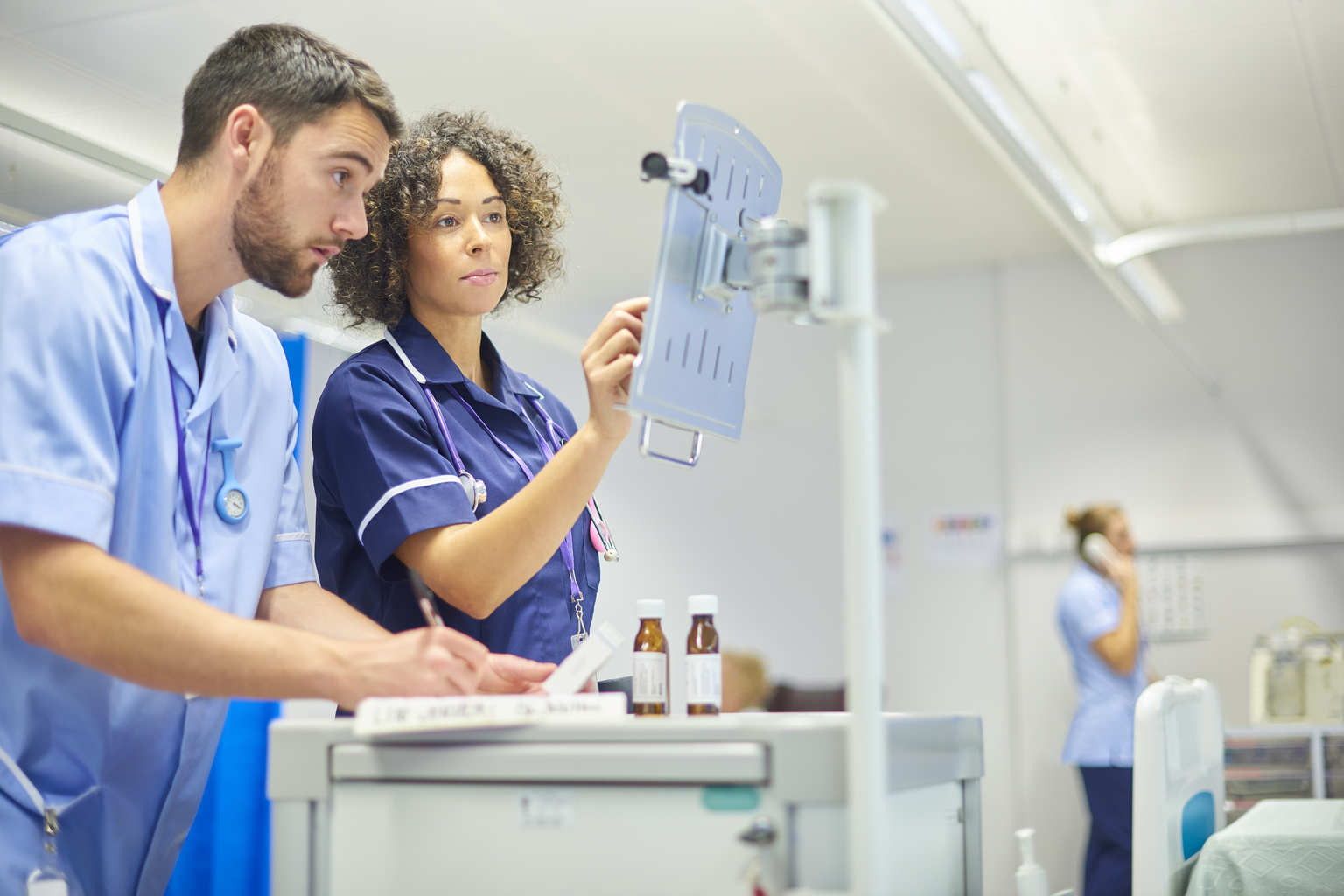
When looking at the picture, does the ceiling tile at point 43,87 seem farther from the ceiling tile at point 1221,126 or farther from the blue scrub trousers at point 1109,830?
the blue scrub trousers at point 1109,830

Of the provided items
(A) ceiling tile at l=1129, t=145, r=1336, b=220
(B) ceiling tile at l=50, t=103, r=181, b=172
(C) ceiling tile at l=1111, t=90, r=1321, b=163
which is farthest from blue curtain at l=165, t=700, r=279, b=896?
(A) ceiling tile at l=1129, t=145, r=1336, b=220

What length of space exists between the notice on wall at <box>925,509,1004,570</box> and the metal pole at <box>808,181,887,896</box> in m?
4.84

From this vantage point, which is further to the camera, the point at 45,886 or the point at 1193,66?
the point at 1193,66

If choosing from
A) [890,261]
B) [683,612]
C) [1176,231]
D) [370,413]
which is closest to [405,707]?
[370,413]

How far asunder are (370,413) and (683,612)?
4.33m

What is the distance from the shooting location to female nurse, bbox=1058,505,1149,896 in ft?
13.9

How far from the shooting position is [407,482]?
1253mm

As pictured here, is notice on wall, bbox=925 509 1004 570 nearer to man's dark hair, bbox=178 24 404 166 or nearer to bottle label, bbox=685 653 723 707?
bottle label, bbox=685 653 723 707

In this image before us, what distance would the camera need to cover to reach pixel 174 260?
4.05ft

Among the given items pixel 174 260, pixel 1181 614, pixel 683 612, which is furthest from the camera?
pixel 683 612

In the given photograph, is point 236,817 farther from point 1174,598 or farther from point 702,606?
point 1174,598

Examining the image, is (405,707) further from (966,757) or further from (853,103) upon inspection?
(853,103)

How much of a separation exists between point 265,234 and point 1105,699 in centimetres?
384

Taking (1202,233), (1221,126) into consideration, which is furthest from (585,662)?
(1221,126)
